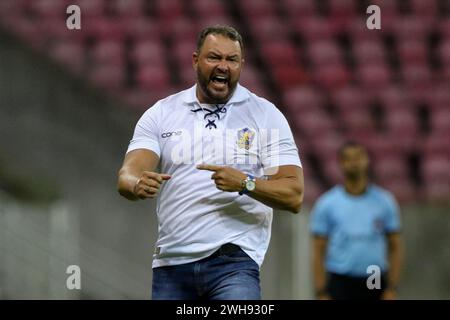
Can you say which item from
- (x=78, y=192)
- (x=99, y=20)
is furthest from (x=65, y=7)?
(x=78, y=192)

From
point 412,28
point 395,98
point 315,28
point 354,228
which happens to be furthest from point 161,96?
point 354,228

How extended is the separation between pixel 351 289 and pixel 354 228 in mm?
399

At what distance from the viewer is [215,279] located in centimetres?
443

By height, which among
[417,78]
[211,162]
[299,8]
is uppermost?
[299,8]

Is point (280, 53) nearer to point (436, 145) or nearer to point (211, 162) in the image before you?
point (436, 145)

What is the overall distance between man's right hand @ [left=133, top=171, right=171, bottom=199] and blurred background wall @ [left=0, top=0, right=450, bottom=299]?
418cm

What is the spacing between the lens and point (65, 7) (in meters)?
10.2

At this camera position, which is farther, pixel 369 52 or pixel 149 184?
pixel 369 52

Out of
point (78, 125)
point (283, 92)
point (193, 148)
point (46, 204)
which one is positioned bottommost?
point (193, 148)

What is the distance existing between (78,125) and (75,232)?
0.95 metres

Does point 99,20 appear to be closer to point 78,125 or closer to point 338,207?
point 78,125

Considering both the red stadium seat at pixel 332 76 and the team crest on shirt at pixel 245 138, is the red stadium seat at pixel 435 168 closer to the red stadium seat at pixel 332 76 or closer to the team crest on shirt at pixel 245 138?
the red stadium seat at pixel 332 76

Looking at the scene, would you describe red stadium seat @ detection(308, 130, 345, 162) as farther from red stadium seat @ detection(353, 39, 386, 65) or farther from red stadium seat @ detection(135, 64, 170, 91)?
red stadium seat @ detection(135, 64, 170, 91)

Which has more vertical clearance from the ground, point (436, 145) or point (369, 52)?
point (369, 52)
